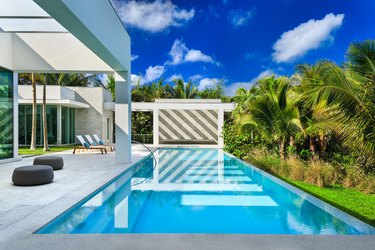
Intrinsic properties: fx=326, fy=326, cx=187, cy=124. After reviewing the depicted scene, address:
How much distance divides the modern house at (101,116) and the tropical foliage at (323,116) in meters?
7.22

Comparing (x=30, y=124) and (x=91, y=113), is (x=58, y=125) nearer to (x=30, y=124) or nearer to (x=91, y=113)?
(x=30, y=124)

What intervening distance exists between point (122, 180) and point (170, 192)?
6.16 ft

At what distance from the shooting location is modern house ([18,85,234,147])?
22062 mm

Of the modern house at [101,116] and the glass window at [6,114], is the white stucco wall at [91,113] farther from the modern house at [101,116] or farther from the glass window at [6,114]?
the glass window at [6,114]

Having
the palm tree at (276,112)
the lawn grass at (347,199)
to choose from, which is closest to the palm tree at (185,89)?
the palm tree at (276,112)

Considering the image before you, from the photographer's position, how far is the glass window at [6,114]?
1189 cm

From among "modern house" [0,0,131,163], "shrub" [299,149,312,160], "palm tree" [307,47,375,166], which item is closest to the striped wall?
"shrub" [299,149,312,160]

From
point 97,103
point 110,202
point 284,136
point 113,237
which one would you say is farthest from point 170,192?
point 97,103

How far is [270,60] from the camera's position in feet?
166

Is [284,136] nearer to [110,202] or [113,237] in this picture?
[110,202]

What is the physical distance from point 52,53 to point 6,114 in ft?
10.5

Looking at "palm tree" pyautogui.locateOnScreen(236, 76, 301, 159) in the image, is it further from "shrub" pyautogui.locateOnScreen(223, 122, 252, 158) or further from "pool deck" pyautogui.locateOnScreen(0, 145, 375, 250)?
"pool deck" pyautogui.locateOnScreen(0, 145, 375, 250)

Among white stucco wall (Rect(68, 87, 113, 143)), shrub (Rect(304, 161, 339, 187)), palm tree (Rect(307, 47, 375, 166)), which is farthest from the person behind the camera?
white stucco wall (Rect(68, 87, 113, 143))

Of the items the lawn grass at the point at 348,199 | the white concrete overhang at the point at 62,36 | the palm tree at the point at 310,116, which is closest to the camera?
the white concrete overhang at the point at 62,36
